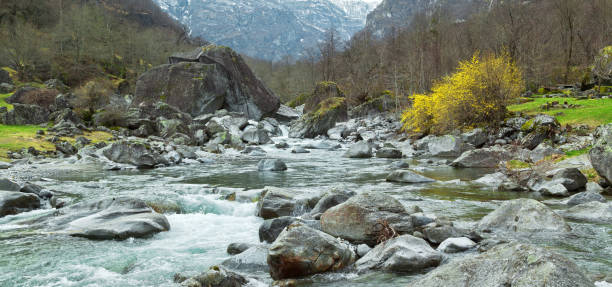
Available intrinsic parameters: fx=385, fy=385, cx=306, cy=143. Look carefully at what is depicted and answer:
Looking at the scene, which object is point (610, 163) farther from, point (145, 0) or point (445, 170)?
point (145, 0)

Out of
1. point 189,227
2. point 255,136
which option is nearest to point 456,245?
point 189,227

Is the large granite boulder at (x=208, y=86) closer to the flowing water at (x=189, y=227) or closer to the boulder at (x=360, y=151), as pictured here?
the boulder at (x=360, y=151)

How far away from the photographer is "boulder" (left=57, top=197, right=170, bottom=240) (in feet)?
25.1

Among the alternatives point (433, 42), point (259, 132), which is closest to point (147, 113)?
point (259, 132)

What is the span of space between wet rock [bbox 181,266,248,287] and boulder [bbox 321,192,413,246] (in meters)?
2.45

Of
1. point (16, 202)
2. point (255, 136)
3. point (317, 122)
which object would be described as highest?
point (317, 122)

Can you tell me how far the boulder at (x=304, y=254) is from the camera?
5.34 m

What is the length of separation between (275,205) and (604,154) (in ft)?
27.7

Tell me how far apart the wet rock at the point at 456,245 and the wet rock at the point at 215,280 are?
3188 millimetres

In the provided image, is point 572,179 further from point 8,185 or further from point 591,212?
point 8,185

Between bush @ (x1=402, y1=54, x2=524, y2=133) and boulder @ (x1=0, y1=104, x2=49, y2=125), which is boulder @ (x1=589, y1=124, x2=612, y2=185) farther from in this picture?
boulder @ (x1=0, y1=104, x2=49, y2=125)

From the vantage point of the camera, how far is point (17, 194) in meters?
9.65

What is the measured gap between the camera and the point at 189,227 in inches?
336

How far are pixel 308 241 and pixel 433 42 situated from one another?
163ft
